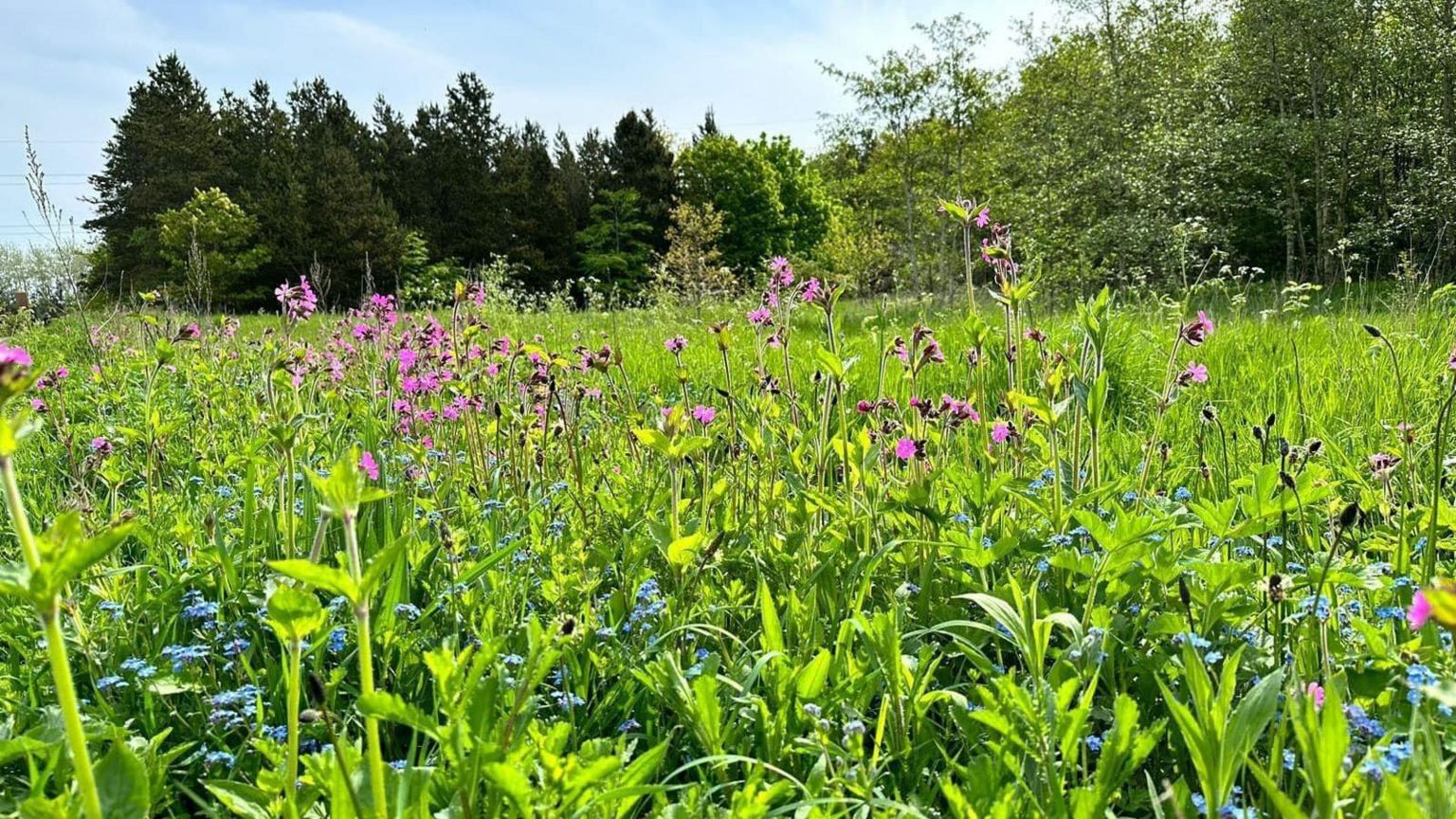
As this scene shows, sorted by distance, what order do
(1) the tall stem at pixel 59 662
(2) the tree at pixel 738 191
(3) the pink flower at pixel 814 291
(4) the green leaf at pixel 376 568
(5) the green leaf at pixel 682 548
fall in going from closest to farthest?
(1) the tall stem at pixel 59 662 → (4) the green leaf at pixel 376 568 → (5) the green leaf at pixel 682 548 → (3) the pink flower at pixel 814 291 → (2) the tree at pixel 738 191

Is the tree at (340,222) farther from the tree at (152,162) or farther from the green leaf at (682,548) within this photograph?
the green leaf at (682,548)

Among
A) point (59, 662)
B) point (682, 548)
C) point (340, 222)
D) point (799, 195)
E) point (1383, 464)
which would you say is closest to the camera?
point (59, 662)

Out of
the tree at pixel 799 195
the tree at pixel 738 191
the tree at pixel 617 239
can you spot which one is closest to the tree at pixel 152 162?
the tree at pixel 617 239

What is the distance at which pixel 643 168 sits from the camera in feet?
135

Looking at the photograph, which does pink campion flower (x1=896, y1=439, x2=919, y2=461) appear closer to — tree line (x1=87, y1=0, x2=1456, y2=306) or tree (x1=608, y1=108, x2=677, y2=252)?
tree line (x1=87, y1=0, x2=1456, y2=306)

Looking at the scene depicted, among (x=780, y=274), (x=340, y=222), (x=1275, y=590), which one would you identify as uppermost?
(x=340, y=222)

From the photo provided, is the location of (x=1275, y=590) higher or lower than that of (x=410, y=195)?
lower

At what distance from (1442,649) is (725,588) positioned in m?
1.13

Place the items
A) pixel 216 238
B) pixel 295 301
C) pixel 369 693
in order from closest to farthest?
pixel 369 693, pixel 295 301, pixel 216 238

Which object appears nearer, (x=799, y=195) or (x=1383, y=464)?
(x=1383, y=464)

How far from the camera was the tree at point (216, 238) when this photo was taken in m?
31.1

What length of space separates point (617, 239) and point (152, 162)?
66.5ft

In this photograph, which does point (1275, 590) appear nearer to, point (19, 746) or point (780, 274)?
point (19, 746)

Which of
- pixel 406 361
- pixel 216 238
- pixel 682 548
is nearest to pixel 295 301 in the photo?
pixel 406 361
